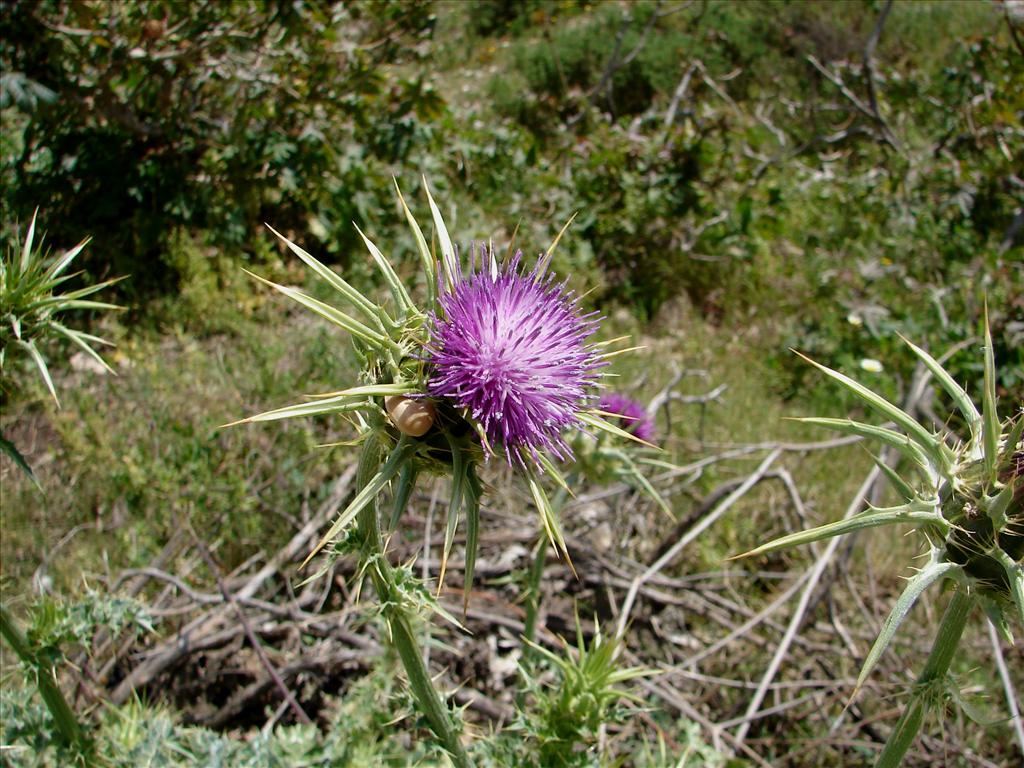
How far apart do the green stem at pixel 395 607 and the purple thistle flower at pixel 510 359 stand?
6.9 inches

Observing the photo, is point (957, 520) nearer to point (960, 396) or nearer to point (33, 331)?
point (960, 396)

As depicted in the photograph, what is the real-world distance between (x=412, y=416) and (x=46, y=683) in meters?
1.35

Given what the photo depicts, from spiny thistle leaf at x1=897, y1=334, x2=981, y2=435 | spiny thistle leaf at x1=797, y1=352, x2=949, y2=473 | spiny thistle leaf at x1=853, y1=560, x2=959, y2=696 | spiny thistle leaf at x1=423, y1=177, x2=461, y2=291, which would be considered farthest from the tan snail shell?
spiny thistle leaf at x1=897, y1=334, x2=981, y2=435

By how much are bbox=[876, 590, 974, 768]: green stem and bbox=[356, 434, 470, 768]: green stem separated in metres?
0.88

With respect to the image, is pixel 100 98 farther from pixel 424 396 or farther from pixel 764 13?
pixel 764 13

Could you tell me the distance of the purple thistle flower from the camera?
156 cm

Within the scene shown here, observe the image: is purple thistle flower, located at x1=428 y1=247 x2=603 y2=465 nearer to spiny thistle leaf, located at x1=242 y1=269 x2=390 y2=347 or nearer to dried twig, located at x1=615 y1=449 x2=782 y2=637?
spiny thistle leaf, located at x1=242 y1=269 x2=390 y2=347

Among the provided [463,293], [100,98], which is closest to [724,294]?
[100,98]

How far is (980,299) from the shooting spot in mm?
5184

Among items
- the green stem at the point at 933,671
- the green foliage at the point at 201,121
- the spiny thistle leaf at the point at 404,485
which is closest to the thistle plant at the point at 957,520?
the green stem at the point at 933,671

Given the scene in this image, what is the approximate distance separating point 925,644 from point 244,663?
294cm

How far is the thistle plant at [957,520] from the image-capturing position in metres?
1.38

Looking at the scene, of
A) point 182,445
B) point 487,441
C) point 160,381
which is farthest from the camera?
point 160,381

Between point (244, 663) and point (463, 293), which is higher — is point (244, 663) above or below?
below
